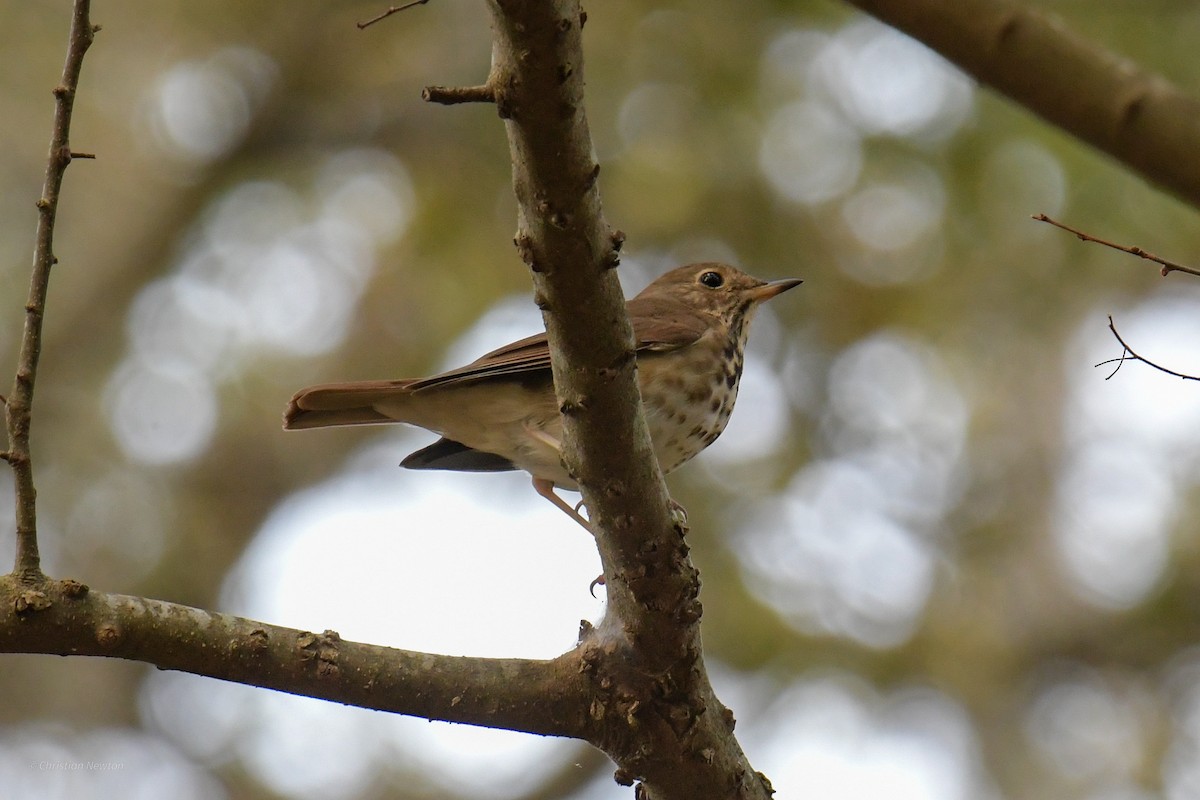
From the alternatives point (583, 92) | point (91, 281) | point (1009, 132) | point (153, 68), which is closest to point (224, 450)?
point (91, 281)

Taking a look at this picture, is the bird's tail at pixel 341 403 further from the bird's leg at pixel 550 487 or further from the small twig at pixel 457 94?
the small twig at pixel 457 94

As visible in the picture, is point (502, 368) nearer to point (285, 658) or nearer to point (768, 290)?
point (285, 658)

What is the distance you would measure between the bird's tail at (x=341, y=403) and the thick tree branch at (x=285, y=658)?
1518 mm

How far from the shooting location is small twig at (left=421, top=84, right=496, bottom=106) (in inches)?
90.9

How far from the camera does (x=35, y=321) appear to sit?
9.06 ft

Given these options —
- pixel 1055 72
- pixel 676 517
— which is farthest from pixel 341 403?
pixel 1055 72

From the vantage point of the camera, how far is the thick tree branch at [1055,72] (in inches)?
98.3

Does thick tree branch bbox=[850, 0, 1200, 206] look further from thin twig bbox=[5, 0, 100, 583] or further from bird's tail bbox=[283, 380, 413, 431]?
bird's tail bbox=[283, 380, 413, 431]

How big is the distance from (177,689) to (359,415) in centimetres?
635

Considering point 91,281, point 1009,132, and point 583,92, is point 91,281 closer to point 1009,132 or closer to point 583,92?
point 1009,132

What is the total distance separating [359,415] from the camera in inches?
186

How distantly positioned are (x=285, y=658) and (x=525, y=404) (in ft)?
6.22

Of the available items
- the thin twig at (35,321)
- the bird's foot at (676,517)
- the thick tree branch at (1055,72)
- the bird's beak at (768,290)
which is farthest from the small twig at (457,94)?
the bird's beak at (768,290)

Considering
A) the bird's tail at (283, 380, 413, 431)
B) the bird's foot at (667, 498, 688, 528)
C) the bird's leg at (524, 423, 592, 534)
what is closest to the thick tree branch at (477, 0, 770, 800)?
the bird's foot at (667, 498, 688, 528)
